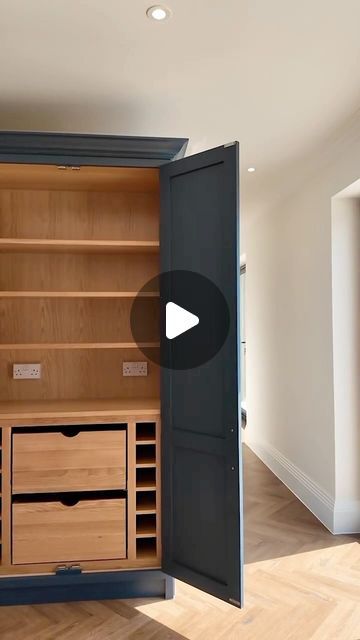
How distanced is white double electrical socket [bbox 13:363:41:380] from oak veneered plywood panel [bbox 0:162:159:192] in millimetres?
1025

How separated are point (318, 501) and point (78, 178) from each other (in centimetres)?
263

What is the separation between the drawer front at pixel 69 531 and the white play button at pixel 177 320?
0.87 meters

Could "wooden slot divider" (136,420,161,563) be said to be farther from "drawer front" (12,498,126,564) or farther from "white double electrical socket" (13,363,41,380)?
"white double electrical socket" (13,363,41,380)

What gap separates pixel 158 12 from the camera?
188 centimetres

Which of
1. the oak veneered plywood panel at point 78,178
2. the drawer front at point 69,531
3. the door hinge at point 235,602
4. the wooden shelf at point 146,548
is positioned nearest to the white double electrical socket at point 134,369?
the drawer front at point 69,531

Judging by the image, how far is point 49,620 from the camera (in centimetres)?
233

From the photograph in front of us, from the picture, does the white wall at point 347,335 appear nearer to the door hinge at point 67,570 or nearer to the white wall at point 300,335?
the white wall at point 300,335

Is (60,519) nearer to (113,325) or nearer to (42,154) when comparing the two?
(113,325)

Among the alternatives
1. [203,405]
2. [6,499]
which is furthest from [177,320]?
[6,499]

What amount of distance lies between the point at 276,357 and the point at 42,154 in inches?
116

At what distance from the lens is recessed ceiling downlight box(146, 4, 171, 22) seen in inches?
72.7

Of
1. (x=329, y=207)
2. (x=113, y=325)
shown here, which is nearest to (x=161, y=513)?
(x=113, y=325)

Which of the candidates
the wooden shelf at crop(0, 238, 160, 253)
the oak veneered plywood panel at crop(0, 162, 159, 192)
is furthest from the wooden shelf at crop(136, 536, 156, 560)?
the oak veneered plywood panel at crop(0, 162, 159, 192)

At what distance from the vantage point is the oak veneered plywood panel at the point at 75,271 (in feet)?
9.83
